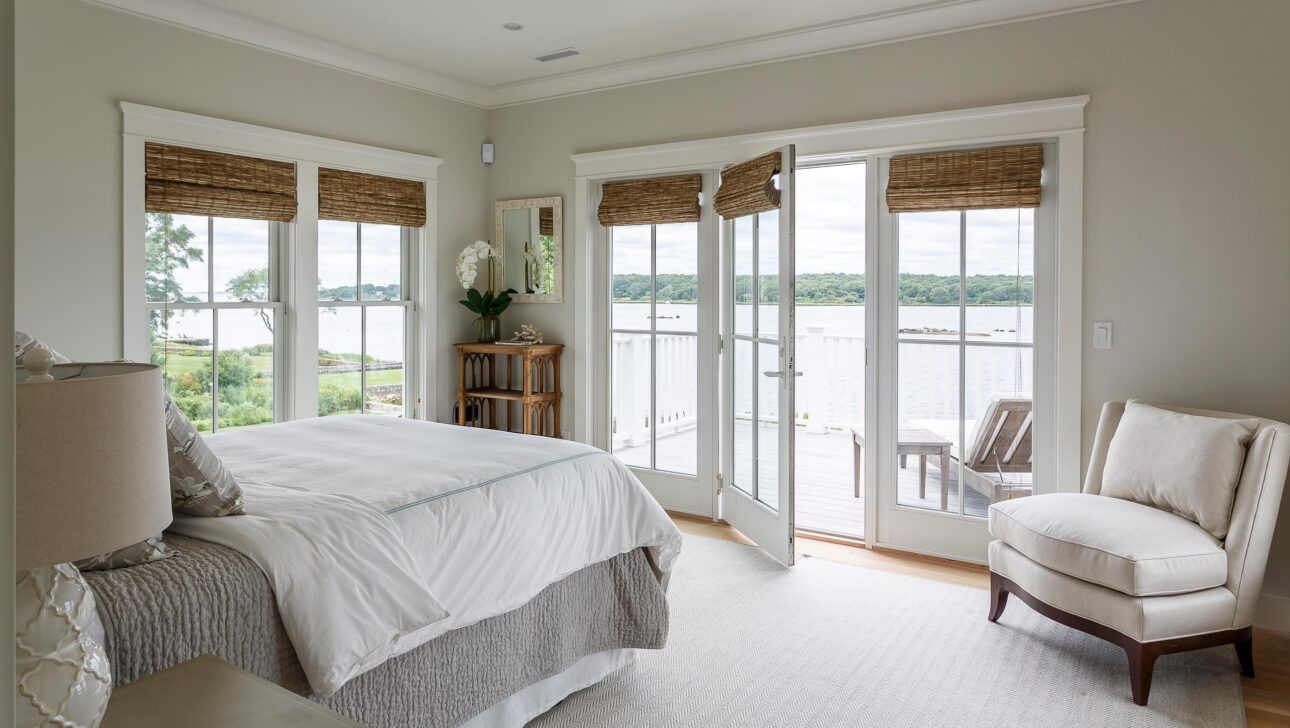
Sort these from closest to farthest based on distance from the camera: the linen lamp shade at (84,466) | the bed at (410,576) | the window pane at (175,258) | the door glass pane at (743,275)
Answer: the linen lamp shade at (84,466) < the bed at (410,576) < the window pane at (175,258) < the door glass pane at (743,275)

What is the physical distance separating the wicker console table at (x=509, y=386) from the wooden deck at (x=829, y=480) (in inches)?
22.3

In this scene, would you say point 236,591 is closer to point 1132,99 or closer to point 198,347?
point 198,347

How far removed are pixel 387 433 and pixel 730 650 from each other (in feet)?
4.84

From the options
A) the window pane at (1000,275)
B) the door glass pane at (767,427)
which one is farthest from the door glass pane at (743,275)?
the window pane at (1000,275)

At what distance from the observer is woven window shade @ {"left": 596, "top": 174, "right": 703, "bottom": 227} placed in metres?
4.58

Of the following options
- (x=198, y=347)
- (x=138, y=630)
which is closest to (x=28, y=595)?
(x=138, y=630)

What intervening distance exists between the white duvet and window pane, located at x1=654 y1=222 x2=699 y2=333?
6.32ft

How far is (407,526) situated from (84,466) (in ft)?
3.59

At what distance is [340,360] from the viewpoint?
4.56 m

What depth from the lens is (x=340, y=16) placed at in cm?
388

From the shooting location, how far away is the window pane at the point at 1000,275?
3680 millimetres

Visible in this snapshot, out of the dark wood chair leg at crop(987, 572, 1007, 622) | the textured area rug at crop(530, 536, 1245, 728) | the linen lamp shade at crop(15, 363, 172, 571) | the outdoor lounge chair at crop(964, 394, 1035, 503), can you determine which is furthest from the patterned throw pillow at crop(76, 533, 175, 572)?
the outdoor lounge chair at crop(964, 394, 1035, 503)

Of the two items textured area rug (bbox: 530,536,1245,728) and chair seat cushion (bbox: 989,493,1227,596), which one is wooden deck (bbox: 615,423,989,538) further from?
chair seat cushion (bbox: 989,493,1227,596)

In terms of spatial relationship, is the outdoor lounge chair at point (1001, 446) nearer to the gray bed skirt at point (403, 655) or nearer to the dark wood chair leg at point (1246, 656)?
the dark wood chair leg at point (1246, 656)
